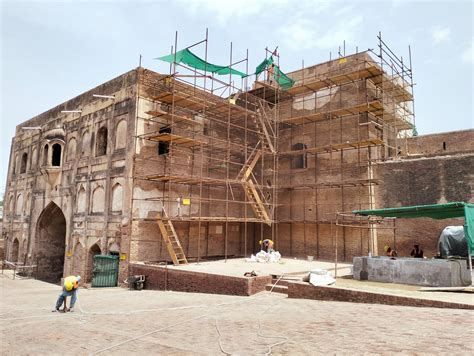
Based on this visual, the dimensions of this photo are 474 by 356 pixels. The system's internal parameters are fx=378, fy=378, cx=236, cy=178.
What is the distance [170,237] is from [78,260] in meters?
5.88

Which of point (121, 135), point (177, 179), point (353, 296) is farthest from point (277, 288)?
point (121, 135)

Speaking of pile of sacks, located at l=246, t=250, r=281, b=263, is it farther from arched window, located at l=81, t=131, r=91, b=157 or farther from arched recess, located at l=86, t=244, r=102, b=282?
arched window, located at l=81, t=131, r=91, b=157

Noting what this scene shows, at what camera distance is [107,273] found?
1652 cm

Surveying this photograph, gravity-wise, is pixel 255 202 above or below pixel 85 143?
below

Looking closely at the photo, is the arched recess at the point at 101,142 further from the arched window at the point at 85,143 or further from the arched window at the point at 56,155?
the arched window at the point at 56,155

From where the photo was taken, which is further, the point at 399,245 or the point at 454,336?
the point at 399,245

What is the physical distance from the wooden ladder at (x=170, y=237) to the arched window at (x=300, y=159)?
26.0ft

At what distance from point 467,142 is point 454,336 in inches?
623

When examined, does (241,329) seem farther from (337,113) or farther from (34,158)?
(34,158)

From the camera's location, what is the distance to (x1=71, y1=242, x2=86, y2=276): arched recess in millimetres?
18906

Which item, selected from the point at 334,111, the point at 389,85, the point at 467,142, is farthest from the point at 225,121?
the point at 467,142

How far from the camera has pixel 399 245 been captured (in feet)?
55.3

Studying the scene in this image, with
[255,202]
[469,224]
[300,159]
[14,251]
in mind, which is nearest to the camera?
[469,224]

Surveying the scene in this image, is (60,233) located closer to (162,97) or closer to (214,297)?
(162,97)
